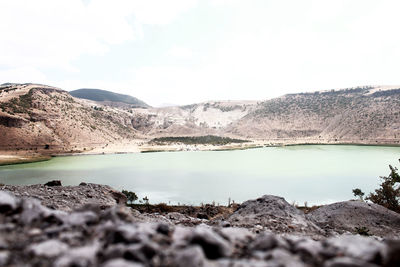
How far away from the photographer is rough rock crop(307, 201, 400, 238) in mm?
14405

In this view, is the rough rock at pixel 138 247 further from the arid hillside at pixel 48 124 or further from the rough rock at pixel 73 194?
the arid hillside at pixel 48 124

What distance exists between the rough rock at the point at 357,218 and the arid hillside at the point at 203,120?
6130cm

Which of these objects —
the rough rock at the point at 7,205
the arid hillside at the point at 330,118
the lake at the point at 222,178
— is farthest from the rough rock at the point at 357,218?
the arid hillside at the point at 330,118

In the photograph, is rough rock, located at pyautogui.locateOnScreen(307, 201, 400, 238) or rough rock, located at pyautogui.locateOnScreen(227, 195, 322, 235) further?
rough rock, located at pyautogui.locateOnScreen(307, 201, 400, 238)

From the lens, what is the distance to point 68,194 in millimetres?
14281

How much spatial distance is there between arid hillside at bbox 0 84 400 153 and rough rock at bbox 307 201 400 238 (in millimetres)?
61300

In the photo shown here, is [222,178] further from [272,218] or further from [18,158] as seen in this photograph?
[18,158]

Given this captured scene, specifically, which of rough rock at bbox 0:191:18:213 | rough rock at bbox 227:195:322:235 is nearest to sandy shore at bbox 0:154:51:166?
rough rock at bbox 227:195:322:235

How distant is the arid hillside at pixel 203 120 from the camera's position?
68.1 metres

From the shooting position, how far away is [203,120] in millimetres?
144500

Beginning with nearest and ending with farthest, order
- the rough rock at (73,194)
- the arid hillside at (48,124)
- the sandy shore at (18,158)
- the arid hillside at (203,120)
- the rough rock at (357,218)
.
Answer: the rough rock at (73,194)
the rough rock at (357,218)
the sandy shore at (18,158)
the arid hillside at (48,124)
the arid hillside at (203,120)

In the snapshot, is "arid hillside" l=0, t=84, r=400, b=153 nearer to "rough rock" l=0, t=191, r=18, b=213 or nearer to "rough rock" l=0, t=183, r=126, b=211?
"rough rock" l=0, t=183, r=126, b=211

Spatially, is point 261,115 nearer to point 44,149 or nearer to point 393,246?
point 44,149

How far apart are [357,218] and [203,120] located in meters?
130
